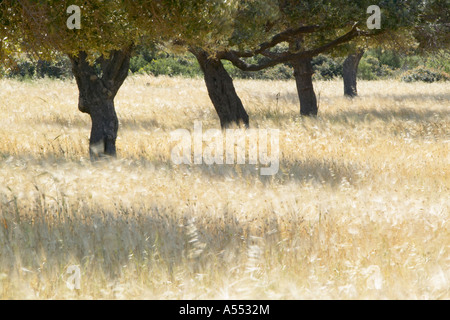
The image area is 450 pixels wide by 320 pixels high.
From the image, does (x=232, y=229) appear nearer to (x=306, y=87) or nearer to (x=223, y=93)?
(x=223, y=93)

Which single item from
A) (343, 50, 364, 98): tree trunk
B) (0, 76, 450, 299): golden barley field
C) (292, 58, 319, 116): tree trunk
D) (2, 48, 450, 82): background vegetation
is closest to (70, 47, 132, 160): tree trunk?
(0, 76, 450, 299): golden barley field

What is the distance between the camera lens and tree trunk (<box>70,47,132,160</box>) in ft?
37.3

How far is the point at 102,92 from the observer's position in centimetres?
1148

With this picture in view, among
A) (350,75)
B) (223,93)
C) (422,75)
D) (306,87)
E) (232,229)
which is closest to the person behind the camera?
(232,229)

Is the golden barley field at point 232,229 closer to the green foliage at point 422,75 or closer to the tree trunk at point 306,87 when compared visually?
the tree trunk at point 306,87

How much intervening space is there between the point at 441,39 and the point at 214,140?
935 centimetres

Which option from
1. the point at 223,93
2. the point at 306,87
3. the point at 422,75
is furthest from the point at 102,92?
the point at 422,75

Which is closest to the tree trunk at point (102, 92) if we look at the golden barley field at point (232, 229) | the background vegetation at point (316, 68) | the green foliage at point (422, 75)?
the golden barley field at point (232, 229)

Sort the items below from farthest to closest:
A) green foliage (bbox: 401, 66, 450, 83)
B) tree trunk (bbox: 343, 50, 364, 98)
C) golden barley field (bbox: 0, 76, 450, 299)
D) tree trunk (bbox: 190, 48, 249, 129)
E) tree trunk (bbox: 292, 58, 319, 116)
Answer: green foliage (bbox: 401, 66, 450, 83) < tree trunk (bbox: 343, 50, 364, 98) < tree trunk (bbox: 292, 58, 319, 116) < tree trunk (bbox: 190, 48, 249, 129) < golden barley field (bbox: 0, 76, 450, 299)

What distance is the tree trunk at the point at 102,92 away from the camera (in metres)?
11.4

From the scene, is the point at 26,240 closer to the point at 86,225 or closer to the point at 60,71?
the point at 86,225

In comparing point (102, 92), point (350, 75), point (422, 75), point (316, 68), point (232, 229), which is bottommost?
point (422, 75)

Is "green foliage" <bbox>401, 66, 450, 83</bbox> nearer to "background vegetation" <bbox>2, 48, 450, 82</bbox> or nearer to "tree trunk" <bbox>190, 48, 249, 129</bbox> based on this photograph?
"background vegetation" <bbox>2, 48, 450, 82</bbox>
